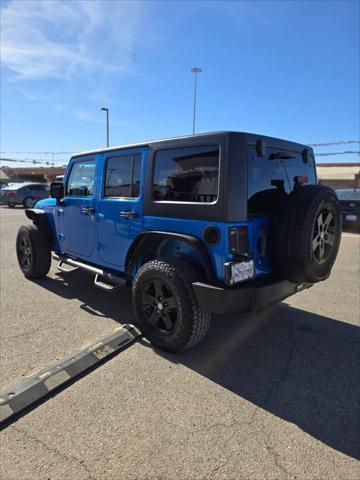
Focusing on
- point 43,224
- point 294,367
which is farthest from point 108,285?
point 294,367

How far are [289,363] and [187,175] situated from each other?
1931 mm

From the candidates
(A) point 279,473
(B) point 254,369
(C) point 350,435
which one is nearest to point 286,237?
(B) point 254,369

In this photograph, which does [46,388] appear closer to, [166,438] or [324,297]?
[166,438]

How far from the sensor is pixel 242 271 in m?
2.79

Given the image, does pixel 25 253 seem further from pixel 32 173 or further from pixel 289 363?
pixel 32 173

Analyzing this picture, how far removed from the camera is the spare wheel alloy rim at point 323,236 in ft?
10.0

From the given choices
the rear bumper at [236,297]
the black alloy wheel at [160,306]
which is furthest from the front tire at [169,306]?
the rear bumper at [236,297]

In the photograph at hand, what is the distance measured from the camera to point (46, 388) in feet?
8.34

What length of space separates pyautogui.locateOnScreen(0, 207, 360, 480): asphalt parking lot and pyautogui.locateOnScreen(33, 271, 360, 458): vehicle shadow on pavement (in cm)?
1

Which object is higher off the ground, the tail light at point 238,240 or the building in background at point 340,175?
the building in background at point 340,175

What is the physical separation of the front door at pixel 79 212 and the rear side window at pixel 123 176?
352 mm

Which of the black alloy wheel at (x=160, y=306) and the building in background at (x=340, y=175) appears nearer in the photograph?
the black alloy wheel at (x=160, y=306)

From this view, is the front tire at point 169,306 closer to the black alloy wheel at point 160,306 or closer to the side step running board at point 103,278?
the black alloy wheel at point 160,306

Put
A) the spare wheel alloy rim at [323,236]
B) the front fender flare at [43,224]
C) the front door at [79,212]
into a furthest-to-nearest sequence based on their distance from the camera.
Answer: the front fender flare at [43,224] → the front door at [79,212] → the spare wheel alloy rim at [323,236]
